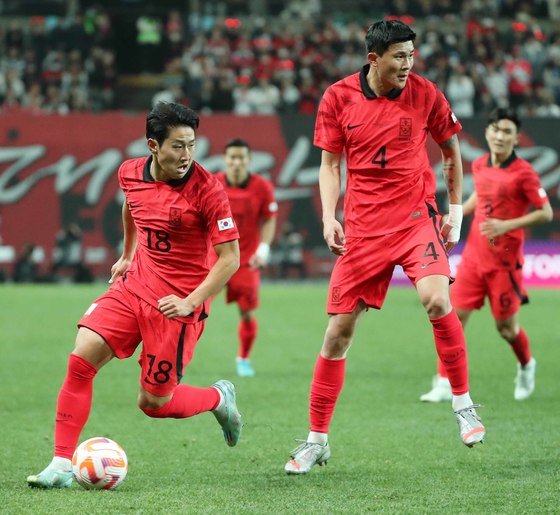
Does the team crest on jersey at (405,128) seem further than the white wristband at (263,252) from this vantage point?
No

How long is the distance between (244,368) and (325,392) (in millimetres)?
4778

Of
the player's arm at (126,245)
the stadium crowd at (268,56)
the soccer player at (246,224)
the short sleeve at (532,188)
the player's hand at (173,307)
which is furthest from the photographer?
the stadium crowd at (268,56)

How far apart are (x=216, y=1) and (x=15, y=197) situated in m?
9.08

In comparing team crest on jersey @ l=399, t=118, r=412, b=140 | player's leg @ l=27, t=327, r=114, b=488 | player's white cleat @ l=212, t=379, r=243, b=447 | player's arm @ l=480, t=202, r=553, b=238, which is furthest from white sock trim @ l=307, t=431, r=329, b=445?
player's arm @ l=480, t=202, r=553, b=238

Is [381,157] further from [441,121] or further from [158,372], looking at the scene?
[158,372]

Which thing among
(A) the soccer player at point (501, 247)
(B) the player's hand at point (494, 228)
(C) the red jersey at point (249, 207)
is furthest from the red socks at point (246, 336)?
(B) the player's hand at point (494, 228)

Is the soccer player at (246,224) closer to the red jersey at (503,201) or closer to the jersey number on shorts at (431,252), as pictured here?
the red jersey at (503,201)

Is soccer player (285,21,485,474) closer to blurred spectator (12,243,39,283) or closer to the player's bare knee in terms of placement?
the player's bare knee

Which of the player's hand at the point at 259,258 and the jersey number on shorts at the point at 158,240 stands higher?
the jersey number on shorts at the point at 158,240

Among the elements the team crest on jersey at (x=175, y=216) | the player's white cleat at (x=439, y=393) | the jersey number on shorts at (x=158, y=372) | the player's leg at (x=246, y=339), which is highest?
the team crest on jersey at (x=175, y=216)

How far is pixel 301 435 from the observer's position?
312 inches

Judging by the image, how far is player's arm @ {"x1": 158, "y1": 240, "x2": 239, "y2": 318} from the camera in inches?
233

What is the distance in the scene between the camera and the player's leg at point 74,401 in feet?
19.7

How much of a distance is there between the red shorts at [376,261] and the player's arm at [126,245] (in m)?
1.31
